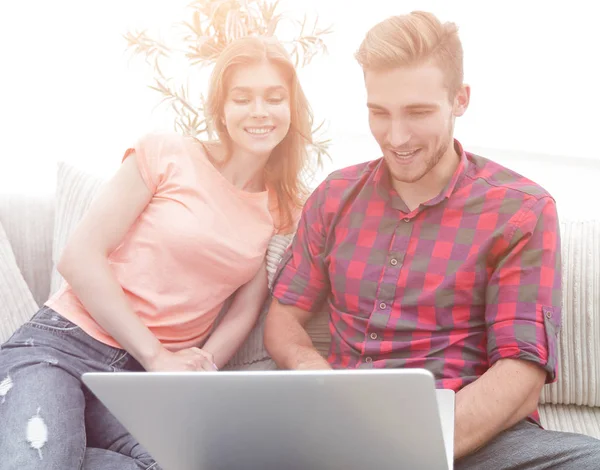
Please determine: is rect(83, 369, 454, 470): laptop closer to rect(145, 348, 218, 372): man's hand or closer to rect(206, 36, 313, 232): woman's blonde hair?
rect(145, 348, 218, 372): man's hand

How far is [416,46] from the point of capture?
130 centimetres

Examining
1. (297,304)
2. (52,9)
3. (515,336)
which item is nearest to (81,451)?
(297,304)

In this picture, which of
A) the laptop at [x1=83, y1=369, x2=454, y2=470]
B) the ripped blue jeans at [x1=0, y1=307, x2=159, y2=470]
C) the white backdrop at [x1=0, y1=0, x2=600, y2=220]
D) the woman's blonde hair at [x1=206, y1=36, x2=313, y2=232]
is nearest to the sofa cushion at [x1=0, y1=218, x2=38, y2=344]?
the ripped blue jeans at [x1=0, y1=307, x2=159, y2=470]

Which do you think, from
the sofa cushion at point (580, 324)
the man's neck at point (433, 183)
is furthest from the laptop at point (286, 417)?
the sofa cushion at point (580, 324)

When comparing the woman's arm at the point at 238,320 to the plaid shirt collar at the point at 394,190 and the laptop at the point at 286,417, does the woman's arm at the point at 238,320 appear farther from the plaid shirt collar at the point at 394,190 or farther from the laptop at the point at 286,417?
the laptop at the point at 286,417

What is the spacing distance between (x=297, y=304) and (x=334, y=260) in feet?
0.45

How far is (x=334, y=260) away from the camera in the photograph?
1.45 metres

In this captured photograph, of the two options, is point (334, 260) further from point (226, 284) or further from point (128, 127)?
point (128, 127)

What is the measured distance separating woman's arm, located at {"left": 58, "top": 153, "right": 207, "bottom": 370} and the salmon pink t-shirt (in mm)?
46

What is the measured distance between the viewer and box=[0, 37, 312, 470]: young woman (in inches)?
55.6

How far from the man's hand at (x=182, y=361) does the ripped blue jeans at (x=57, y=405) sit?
9cm

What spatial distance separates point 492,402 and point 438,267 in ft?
0.87

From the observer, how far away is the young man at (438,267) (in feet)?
3.97

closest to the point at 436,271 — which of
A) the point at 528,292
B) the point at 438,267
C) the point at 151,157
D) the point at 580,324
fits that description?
the point at 438,267
